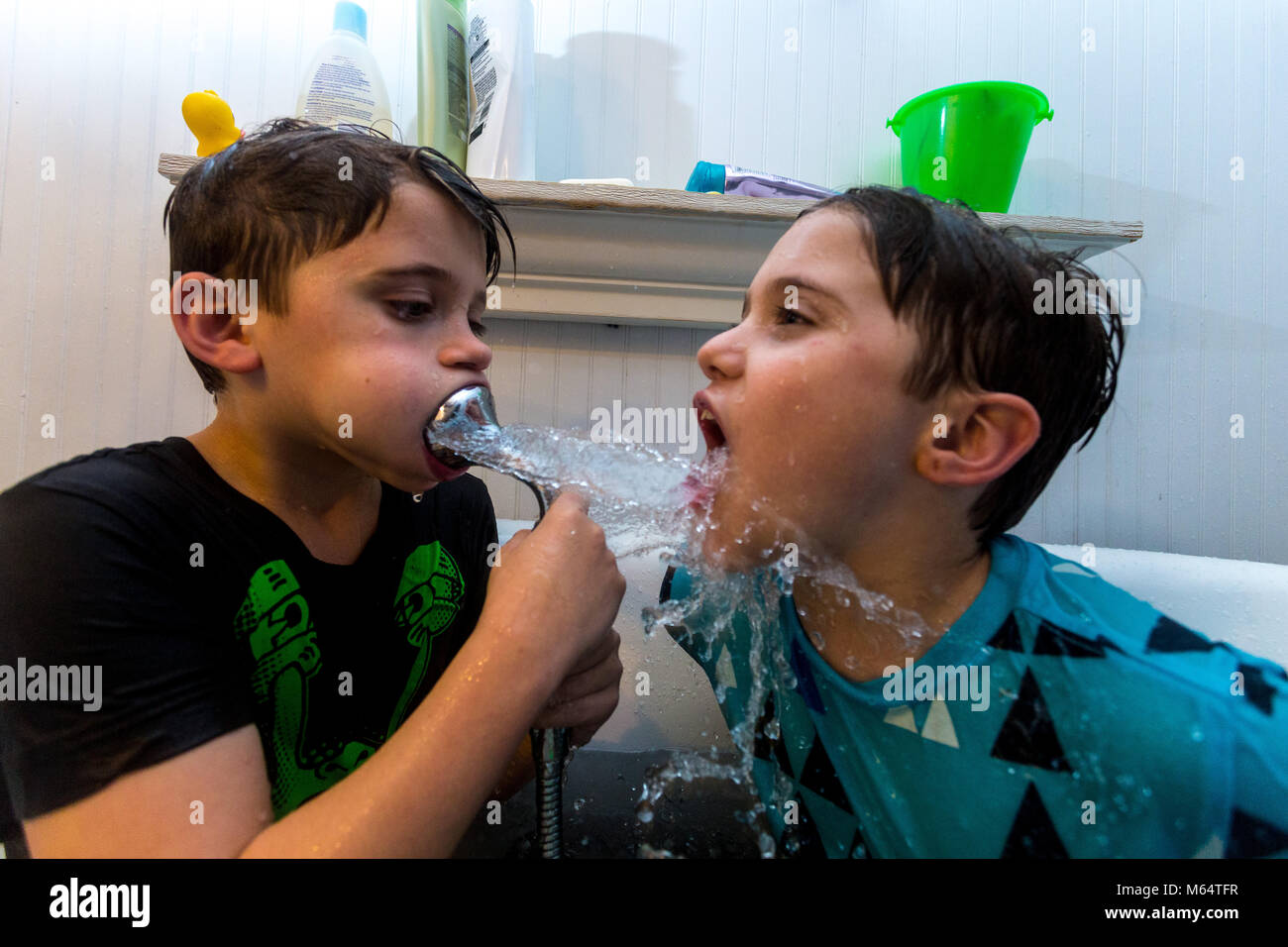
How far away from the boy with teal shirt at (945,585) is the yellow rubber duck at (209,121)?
2.46ft

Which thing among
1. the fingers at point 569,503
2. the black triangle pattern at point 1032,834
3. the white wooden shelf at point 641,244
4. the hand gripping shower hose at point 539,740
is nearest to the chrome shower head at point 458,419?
the hand gripping shower hose at point 539,740

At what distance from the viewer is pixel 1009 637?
2.19 ft

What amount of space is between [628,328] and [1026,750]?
2.91 ft

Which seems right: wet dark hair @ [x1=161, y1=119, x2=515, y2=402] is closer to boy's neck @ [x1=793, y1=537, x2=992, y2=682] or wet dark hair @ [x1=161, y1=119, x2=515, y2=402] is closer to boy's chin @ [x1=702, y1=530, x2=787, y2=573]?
boy's chin @ [x1=702, y1=530, x2=787, y2=573]

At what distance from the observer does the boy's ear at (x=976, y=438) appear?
685 millimetres

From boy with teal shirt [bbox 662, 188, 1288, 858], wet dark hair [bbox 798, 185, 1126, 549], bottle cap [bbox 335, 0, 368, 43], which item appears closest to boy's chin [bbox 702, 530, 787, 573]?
boy with teal shirt [bbox 662, 188, 1288, 858]

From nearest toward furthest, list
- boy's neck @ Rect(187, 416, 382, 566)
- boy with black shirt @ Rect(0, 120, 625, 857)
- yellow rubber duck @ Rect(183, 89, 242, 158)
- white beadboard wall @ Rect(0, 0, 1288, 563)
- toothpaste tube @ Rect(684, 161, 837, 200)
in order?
boy with black shirt @ Rect(0, 120, 625, 857) → boy's neck @ Rect(187, 416, 382, 566) → yellow rubber duck @ Rect(183, 89, 242, 158) → toothpaste tube @ Rect(684, 161, 837, 200) → white beadboard wall @ Rect(0, 0, 1288, 563)

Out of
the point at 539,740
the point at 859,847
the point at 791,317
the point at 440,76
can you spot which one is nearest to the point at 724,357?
the point at 791,317

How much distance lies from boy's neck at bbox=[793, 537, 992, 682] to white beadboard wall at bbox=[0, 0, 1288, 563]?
0.60 metres

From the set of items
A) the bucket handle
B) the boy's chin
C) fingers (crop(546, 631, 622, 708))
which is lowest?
fingers (crop(546, 631, 622, 708))

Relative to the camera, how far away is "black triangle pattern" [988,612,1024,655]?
2.17 ft

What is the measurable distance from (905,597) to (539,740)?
411 millimetres
